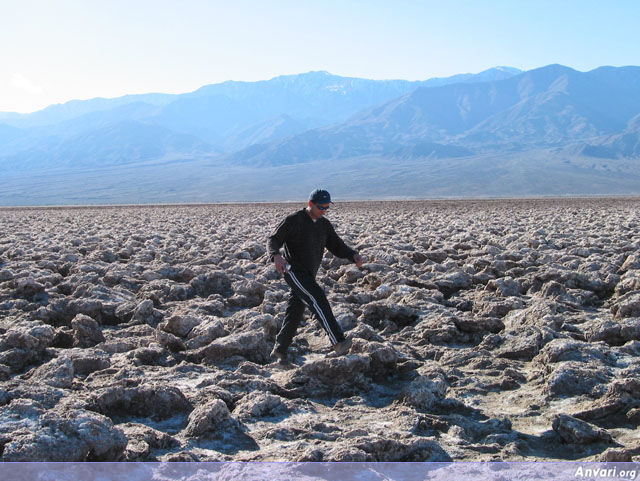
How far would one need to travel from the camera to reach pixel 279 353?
15.2ft

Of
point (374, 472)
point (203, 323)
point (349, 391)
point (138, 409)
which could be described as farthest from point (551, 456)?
point (203, 323)

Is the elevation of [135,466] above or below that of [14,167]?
below

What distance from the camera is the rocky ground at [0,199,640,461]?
3.13 metres

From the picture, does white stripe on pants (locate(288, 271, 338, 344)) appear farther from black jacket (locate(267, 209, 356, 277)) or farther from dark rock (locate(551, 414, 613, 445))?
dark rock (locate(551, 414, 613, 445))

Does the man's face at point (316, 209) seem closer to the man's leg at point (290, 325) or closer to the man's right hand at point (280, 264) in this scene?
the man's right hand at point (280, 264)

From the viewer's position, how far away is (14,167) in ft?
543

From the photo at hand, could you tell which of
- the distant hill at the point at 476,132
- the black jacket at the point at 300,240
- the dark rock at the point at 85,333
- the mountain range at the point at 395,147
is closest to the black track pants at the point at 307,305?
the black jacket at the point at 300,240

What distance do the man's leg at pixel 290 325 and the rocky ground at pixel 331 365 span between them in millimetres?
147

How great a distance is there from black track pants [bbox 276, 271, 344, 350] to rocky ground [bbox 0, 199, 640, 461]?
185 mm

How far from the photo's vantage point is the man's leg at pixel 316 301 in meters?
4.50

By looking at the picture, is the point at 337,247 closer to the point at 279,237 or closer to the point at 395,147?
the point at 279,237

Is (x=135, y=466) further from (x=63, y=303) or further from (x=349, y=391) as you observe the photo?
(x=63, y=303)

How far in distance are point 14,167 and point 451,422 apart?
181 metres

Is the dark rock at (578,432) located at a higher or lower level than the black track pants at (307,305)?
lower
